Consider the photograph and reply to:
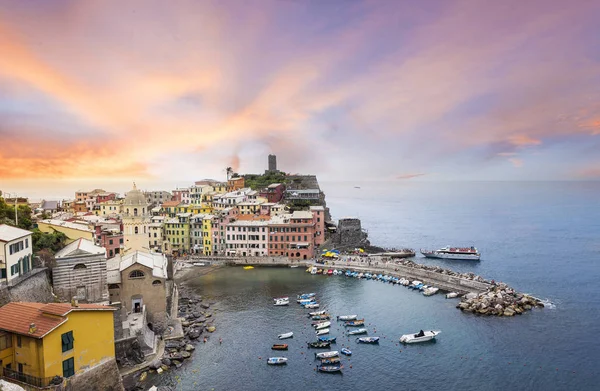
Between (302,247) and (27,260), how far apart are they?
5546 centimetres

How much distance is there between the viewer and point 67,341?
86.9 ft

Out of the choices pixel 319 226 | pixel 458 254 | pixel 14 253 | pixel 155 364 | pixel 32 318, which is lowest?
pixel 155 364

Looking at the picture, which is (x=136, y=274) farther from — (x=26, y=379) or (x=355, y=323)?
(x=355, y=323)

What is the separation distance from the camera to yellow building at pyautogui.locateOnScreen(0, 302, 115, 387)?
25062 millimetres

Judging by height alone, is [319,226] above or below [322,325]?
above

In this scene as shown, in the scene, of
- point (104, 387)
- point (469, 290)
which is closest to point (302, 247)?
point (469, 290)

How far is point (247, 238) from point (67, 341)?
61259mm

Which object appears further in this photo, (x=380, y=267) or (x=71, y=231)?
(x=380, y=267)

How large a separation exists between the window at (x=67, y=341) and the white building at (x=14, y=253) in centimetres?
1089

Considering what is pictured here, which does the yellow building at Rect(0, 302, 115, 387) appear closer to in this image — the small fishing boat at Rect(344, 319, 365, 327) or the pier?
the small fishing boat at Rect(344, 319, 365, 327)

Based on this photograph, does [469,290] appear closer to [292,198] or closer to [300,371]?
[300,371]

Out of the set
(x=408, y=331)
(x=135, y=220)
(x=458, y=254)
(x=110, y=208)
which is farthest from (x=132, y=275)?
(x=110, y=208)

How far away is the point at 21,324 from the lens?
84.6 feet

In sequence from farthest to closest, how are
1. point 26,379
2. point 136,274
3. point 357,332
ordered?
point 357,332
point 136,274
point 26,379
